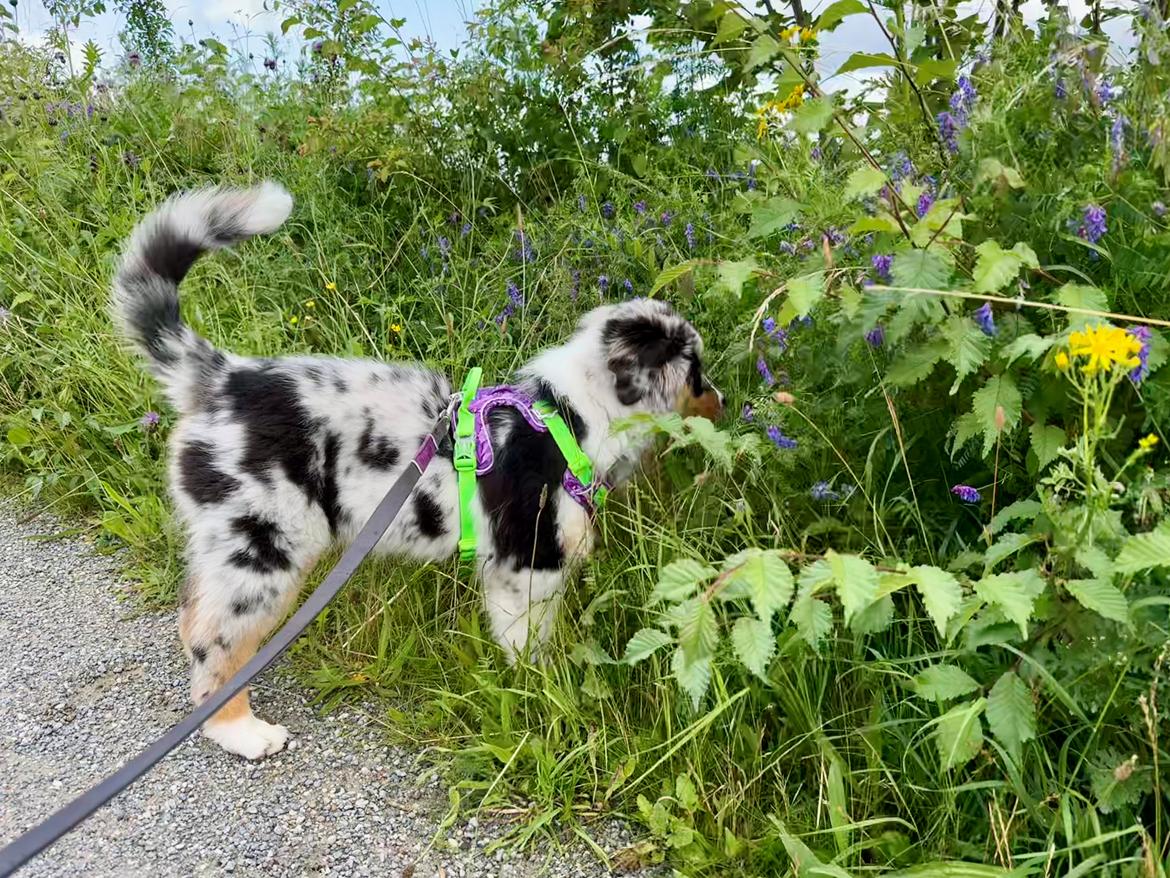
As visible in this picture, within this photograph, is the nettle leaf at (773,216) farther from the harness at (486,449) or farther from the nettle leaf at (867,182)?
the harness at (486,449)

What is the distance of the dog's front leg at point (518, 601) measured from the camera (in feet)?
8.73

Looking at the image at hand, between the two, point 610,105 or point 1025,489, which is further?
point 610,105

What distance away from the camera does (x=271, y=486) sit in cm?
266

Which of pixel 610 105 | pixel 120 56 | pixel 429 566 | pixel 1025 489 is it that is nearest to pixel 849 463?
pixel 1025 489

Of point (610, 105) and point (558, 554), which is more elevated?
point (610, 105)

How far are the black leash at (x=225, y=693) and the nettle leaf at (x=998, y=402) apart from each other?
1448mm

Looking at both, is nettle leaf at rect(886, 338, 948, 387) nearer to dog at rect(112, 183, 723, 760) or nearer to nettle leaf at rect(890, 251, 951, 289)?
nettle leaf at rect(890, 251, 951, 289)

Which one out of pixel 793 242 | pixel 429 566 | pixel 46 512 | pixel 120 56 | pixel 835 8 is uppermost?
pixel 120 56

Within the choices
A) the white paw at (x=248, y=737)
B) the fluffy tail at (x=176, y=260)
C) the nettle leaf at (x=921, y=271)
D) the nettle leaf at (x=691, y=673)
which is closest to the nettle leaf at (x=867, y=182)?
the nettle leaf at (x=921, y=271)

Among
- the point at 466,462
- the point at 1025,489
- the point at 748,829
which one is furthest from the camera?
the point at 466,462

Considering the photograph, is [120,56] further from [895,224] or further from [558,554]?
[895,224]

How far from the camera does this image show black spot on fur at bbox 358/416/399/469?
2.78m

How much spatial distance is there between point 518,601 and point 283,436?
0.93 meters

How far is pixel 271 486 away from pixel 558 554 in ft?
3.09
